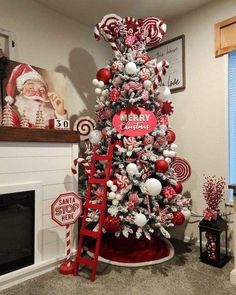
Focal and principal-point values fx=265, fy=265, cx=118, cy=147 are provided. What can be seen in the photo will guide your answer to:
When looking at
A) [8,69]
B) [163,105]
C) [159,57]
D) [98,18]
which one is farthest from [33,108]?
[159,57]

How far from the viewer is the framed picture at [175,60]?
3.00m

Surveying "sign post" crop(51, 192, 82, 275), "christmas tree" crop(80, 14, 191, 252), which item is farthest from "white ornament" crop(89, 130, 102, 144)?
"sign post" crop(51, 192, 82, 275)

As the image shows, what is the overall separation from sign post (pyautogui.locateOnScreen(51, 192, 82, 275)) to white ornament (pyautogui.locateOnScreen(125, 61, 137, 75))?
3.85ft

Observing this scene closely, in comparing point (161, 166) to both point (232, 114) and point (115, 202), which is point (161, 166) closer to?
point (115, 202)

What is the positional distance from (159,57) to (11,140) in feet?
6.82

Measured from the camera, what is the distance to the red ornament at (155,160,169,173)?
230cm

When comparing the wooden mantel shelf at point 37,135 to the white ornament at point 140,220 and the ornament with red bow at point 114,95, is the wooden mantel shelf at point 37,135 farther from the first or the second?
the white ornament at point 140,220

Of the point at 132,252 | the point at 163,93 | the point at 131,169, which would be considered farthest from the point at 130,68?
the point at 132,252

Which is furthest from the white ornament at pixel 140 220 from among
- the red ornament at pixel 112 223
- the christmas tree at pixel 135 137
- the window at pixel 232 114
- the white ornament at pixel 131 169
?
the window at pixel 232 114

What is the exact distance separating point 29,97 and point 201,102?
69.4 inches

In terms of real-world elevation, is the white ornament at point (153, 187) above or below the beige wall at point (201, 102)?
below

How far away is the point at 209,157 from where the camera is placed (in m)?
2.78

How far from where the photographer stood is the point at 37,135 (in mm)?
2193

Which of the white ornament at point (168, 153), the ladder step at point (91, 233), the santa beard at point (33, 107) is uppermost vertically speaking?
the santa beard at point (33, 107)
